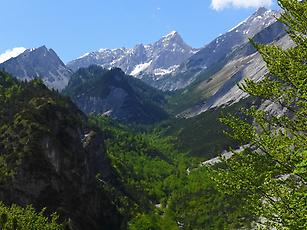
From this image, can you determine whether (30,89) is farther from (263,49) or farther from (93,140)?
(263,49)

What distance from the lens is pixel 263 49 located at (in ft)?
84.5

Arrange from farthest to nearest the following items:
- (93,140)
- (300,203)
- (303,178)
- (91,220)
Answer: (93,140), (91,220), (303,178), (300,203)

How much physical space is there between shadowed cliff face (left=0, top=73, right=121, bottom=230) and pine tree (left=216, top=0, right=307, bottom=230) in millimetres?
80900

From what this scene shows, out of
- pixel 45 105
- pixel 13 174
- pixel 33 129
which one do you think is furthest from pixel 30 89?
pixel 13 174

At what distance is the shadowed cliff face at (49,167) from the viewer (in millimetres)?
103688

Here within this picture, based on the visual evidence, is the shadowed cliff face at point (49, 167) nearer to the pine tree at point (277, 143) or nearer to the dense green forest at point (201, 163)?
the dense green forest at point (201, 163)

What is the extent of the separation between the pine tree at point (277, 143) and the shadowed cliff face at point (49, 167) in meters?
80.9

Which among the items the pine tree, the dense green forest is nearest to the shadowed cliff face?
the dense green forest

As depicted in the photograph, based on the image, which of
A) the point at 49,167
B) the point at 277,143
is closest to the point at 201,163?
the point at 277,143

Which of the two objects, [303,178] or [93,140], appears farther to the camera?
[93,140]

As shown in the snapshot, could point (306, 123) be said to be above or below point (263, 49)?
below

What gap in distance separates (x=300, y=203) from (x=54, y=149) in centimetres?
10077

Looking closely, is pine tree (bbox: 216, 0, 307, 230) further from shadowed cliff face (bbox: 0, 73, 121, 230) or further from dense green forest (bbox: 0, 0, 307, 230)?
shadowed cliff face (bbox: 0, 73, 121, 230)

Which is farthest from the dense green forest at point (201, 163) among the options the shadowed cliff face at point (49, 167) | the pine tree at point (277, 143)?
the shadowed cliff face at point (49, 167)
